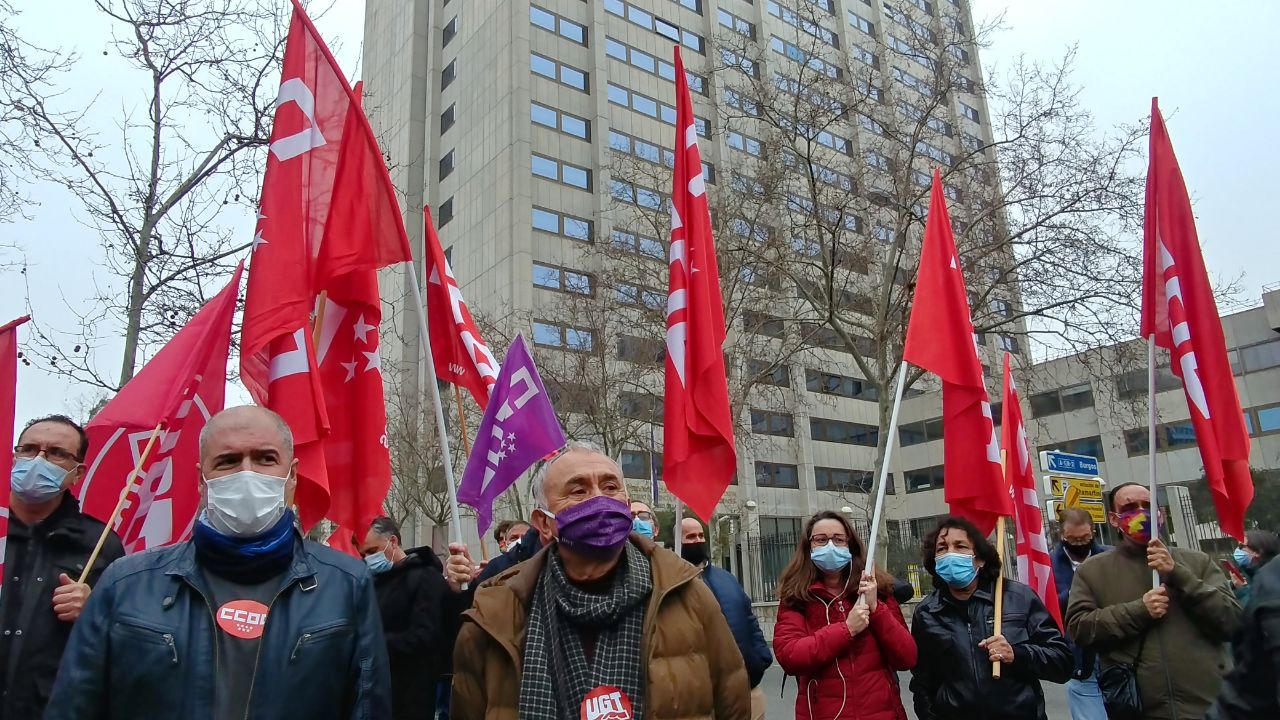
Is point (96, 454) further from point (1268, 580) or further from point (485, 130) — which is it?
point (485, 130)

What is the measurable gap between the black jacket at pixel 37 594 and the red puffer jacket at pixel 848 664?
2942mm

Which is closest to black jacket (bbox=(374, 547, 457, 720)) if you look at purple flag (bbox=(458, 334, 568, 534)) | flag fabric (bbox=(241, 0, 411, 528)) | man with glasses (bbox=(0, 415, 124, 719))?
flag fabric (bbox=(241, 0, 411, 528))

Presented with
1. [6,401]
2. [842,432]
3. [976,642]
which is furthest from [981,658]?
[842,432]

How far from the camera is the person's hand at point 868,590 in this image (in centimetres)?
400

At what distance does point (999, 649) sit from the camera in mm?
3941

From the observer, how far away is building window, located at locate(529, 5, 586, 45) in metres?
37.9

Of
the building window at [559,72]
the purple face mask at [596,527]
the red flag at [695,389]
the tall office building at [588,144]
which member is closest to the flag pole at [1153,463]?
the red flag at [695,389]

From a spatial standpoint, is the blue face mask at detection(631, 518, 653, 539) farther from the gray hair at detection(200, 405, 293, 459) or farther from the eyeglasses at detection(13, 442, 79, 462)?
the eyeglasses at detection(13, 442, 79, 462)

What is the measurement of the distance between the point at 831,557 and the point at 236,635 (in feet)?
9.45

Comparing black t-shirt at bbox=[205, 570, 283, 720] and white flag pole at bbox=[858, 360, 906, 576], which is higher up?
white flag pole at bbox=[858, 360, 906, 576]

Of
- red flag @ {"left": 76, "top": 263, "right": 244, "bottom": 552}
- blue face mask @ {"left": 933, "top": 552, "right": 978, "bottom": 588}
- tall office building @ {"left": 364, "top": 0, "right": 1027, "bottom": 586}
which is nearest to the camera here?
blue face mask @ {"left": 933, "top": 552, "right": 978, "bottom": 588}

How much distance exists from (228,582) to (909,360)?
13.1 feet

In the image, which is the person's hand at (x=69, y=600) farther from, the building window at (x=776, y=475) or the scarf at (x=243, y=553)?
the building window at (x=776, y=475)

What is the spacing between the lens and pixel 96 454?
552 cm
